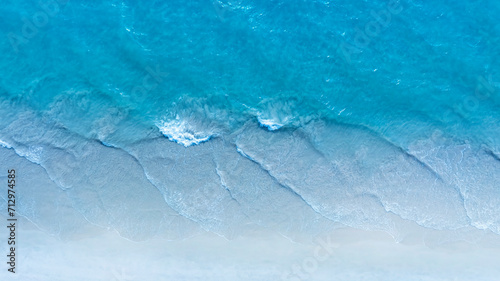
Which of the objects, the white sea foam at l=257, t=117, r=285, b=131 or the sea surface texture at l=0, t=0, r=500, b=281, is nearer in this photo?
the sea surface texture at l=0, t=0, r=500, b=281

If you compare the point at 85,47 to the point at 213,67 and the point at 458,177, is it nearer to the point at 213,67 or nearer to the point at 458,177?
the point at 213,67

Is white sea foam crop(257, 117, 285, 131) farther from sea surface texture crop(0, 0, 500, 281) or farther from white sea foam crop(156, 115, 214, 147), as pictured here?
white sea foam crop(156, 115, 214, 147)

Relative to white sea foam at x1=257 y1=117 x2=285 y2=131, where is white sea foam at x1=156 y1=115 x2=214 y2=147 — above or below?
below

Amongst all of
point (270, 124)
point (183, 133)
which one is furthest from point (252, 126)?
point (183, 133)

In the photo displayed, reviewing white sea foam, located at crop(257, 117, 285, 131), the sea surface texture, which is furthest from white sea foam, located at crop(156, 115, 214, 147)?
white sea foam, located at crop(257, 117, 285, 131)

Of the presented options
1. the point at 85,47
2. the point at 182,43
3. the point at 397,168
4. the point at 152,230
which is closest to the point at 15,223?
the point at 152,230

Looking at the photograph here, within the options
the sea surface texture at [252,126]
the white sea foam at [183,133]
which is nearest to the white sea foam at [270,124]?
the sea surface texture at [252,126]
